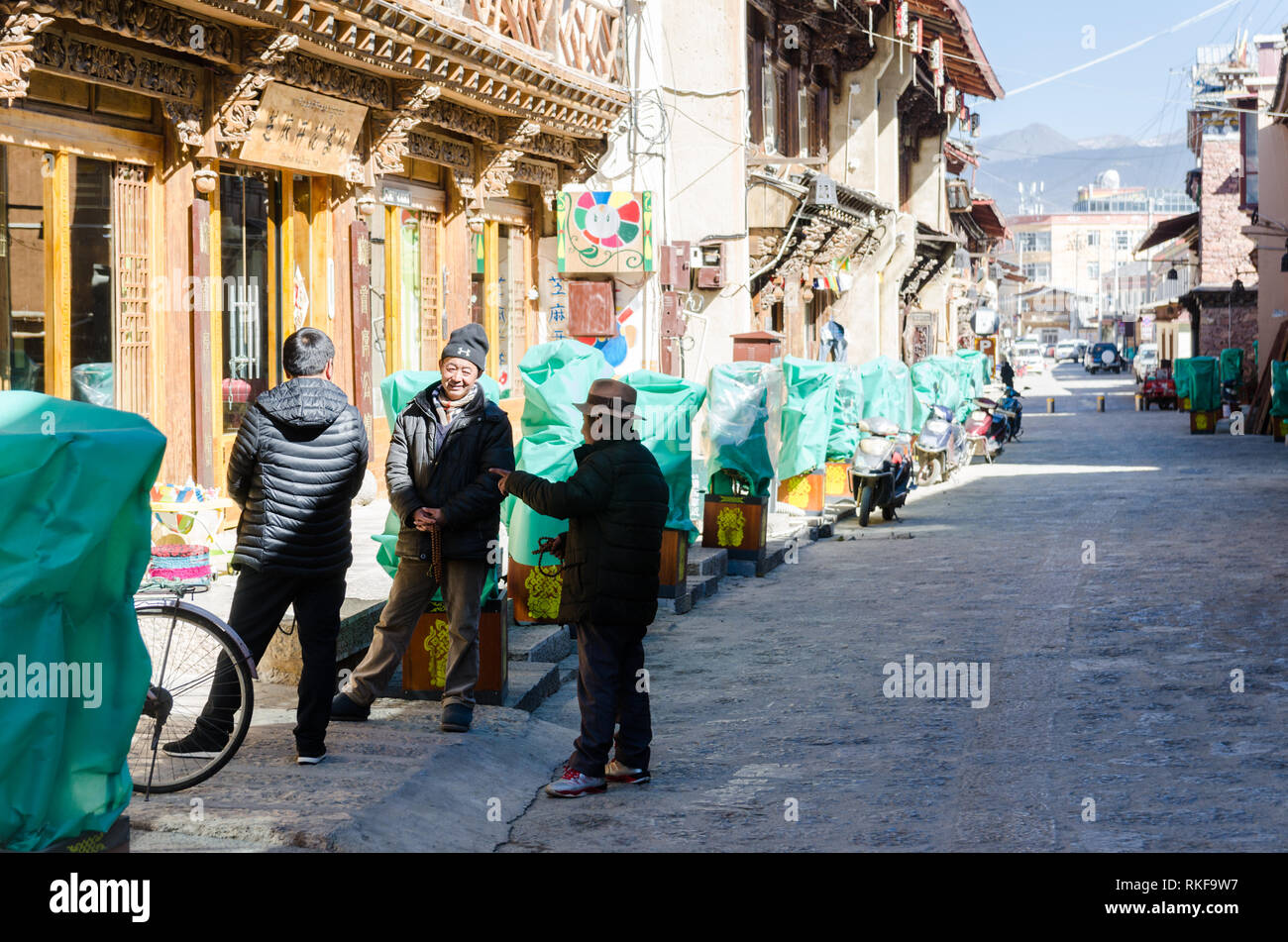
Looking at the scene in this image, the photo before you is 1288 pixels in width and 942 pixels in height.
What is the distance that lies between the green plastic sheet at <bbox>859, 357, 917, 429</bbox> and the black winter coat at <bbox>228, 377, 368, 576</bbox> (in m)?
15.5

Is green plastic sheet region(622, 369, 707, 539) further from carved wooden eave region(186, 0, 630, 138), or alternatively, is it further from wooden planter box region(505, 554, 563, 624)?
carved wooden eave region(186, 0, 630, 138)

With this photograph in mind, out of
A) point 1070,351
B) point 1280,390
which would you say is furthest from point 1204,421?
point 1070,351

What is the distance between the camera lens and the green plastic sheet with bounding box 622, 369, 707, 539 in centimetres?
1164

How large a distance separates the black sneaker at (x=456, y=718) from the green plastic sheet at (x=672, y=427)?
431cm

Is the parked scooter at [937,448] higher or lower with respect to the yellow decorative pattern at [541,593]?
higher

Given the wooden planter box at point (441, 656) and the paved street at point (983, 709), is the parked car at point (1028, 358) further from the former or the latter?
the wooden planter box at point (441, 656)

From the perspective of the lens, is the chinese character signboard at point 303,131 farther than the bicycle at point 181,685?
Yes

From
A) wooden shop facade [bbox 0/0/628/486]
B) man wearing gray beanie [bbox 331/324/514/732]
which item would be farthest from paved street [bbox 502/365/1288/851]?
wooden shop facade [bbox 0/0/628/486]

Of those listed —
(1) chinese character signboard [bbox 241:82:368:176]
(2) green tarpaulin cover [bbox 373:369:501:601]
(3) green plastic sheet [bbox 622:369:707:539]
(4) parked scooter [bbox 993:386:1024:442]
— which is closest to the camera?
(2) green tarpaulin cover [bbox 373:369:501:601]

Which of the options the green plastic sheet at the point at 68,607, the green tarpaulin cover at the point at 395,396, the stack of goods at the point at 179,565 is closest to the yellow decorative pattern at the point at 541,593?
the green tarpaulin cover at the point at 395,396

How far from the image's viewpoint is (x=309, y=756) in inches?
266

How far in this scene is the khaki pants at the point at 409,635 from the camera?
Answer: 7520 millimetres

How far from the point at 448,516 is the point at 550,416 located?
302 centimetres

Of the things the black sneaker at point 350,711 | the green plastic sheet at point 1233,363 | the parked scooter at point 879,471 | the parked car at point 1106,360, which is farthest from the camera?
the parked car at point 1106,360
